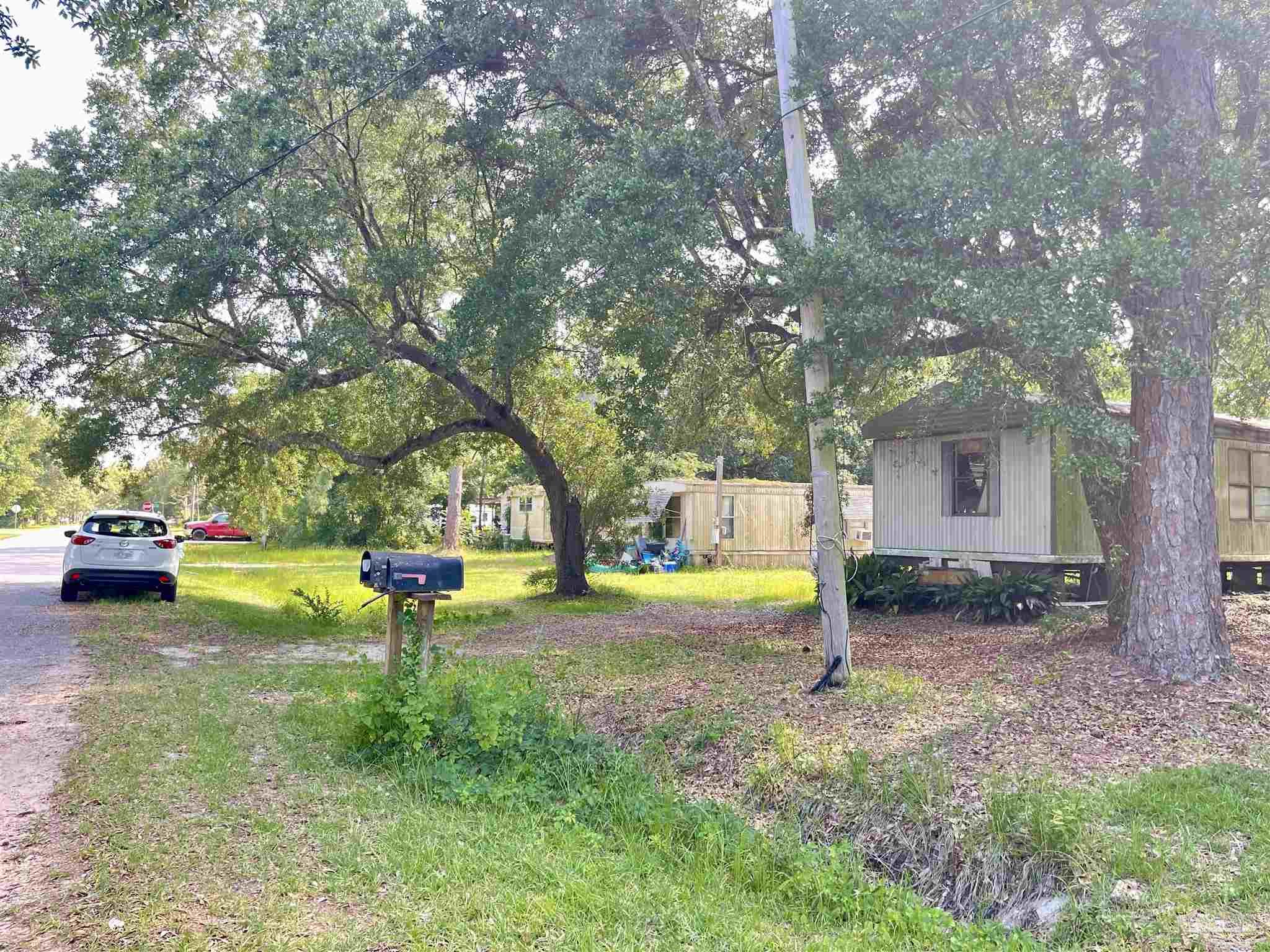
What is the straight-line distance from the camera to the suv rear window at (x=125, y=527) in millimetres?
13414

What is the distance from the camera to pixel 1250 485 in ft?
46.0

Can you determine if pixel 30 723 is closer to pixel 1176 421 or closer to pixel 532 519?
pixel 1176 421

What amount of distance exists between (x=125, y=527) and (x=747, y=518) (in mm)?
15556

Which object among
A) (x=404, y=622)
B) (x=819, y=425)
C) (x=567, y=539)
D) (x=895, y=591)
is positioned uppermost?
(x=819, y=425)

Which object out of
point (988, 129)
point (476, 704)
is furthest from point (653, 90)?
point (476, 704)

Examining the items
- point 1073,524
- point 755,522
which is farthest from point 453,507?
point 1073,524

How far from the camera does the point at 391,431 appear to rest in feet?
49.8

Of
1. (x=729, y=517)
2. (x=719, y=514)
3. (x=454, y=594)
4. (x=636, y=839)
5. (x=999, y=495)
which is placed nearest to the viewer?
(x=636, y=839)

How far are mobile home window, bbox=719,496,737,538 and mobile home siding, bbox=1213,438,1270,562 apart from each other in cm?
1261

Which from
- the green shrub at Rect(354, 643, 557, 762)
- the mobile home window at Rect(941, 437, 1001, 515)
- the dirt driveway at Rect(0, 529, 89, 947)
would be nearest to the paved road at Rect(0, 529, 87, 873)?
the dirt driveway at Rect(0, 529, 89, 947)

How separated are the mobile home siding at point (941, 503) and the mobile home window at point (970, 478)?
84mm

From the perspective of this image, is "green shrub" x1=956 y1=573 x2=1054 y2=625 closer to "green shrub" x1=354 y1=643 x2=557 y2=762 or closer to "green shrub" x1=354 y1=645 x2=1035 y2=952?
"green shrub" x1=354 y1=645 x2=1035 y2=952

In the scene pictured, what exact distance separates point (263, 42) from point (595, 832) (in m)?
9.52

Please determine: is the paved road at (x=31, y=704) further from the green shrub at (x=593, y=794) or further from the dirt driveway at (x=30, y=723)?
the green shrub at (x=593, y=794)
